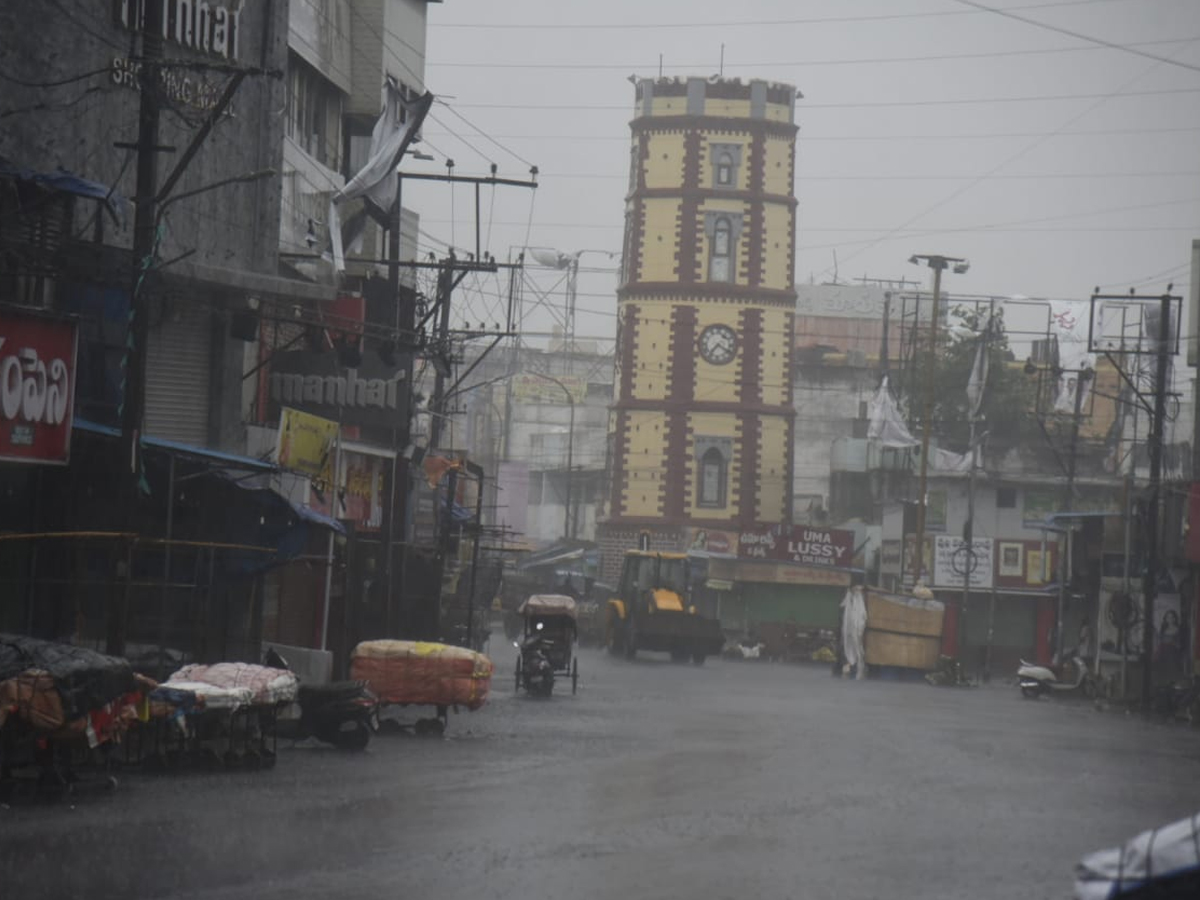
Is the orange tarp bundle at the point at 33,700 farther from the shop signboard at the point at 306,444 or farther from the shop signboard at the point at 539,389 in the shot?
the shop signboard at the point at 539,389

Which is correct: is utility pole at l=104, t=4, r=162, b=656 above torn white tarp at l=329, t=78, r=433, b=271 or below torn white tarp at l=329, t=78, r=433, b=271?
below

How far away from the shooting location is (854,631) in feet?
166

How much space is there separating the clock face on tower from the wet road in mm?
51435

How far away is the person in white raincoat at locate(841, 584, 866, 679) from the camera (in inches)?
1980

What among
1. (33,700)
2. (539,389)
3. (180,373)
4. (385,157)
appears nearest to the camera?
(33,700)

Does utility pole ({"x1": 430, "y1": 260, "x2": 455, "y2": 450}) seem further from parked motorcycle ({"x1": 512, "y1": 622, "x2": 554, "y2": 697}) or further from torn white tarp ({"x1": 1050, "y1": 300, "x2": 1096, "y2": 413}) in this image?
torn white tarp ({"x1": 1050, "y1": 300, "x2": 1096, "y2": 413})

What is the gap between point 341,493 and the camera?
94.5 feet

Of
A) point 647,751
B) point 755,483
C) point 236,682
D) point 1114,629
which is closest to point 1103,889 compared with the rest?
point 236,682

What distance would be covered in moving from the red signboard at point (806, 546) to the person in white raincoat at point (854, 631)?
39.8 feet

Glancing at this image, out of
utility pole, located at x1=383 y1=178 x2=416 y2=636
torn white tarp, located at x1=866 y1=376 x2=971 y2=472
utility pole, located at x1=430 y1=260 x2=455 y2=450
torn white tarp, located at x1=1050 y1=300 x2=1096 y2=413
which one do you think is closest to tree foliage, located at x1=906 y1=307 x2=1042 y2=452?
torn white tarp, located at x1=1050 y1=300 x2=1096 y2=413

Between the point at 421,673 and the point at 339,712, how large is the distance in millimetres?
2466

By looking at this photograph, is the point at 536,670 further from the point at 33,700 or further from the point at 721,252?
the point at 721,252

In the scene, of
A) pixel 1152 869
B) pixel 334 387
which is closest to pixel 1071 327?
pixel 334 387

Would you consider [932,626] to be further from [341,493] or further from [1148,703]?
[341,493]
